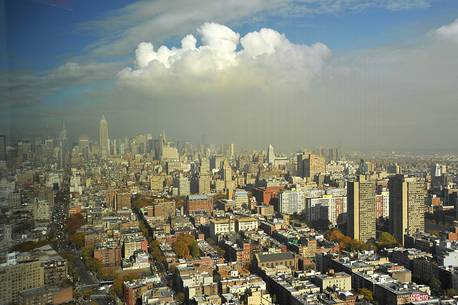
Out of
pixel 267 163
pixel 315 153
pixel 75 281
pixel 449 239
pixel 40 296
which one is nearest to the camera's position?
pixel 40 296

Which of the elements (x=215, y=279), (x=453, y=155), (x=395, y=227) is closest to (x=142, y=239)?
(x=215, y=279)

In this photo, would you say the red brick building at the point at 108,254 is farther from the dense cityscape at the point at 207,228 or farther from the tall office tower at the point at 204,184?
the tall office tower at the point at 204,184

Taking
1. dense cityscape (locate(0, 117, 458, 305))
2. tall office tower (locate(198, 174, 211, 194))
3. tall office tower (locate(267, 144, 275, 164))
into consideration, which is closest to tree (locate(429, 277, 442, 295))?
dense cityscape (locate(0, 117, 458, 305))

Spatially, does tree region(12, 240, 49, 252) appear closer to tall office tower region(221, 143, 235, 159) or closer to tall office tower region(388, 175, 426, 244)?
tall office tower region(221, 143, 235, 159)

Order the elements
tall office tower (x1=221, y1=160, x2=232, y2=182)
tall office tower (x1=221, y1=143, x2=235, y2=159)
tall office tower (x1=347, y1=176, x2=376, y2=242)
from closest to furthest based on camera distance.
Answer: tall office tower (x1=347, y1=176, x2=376, y2=242) < tall office tower (x1=221, y1=143, x2=235, y2=159) < tall office tower (x1=221, y1=160, x2=232, y2=182)

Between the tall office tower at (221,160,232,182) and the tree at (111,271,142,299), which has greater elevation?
the tall office tower at (221,160,232,182)

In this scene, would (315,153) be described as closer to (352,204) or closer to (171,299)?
(352,204)

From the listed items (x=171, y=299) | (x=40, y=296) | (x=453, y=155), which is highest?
(x=453, y=155)

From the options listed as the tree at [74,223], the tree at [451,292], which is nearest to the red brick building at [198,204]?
the tree at [74,223]
